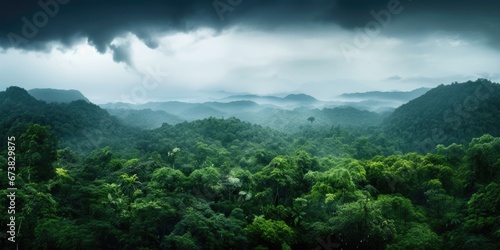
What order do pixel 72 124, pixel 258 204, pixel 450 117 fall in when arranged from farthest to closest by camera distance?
1. pixel 450 117
2. pixel 72 124
3. pixel 258 204

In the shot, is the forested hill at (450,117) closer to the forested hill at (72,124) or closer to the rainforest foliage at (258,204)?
the rainforest foliage at (258,204)

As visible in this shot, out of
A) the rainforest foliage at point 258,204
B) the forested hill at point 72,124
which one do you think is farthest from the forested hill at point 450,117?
the forested hill at point 72,124

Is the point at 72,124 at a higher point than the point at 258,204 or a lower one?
higher

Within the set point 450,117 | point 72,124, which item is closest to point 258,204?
point 72,124

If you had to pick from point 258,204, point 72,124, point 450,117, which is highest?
point 450,117

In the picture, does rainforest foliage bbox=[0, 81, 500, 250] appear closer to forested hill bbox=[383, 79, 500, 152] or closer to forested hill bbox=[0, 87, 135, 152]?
forested hill bbox=[0, 87, 135, 152]

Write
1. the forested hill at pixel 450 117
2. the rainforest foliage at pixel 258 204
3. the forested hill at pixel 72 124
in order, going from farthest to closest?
1. the forested hill at pixel 450 117
2. the forested hill at pixel 72 124
3. the rainforest foliage at pixel 258 204

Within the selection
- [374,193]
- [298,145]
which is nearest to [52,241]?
[374,193]

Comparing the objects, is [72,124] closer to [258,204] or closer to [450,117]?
[258,204]
